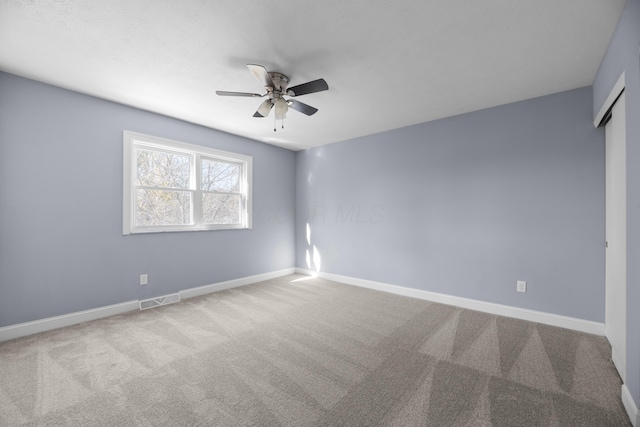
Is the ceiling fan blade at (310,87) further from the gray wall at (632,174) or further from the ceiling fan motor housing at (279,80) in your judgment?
the gray wall at (632,174)

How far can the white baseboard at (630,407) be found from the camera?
146 centimetres

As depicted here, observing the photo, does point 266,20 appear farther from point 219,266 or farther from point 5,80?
point 219,266

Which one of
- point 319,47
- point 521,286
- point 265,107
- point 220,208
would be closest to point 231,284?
point 220,208

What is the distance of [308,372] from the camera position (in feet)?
6.66

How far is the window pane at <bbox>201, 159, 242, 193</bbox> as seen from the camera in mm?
4184

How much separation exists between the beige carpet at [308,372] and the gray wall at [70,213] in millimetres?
429

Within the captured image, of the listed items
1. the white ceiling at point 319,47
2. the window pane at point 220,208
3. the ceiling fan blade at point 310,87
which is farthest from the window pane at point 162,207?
the ceiling fan blade at point 310,87

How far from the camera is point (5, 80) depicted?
8.26ft

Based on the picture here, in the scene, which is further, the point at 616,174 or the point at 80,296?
the point at 80,296

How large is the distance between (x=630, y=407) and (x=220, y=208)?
4696mm

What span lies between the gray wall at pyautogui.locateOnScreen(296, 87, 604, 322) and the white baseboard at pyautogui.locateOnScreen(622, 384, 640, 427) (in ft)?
4.52

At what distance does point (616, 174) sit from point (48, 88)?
552 cm

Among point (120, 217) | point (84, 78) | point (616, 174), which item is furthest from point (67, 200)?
point (616, 174)

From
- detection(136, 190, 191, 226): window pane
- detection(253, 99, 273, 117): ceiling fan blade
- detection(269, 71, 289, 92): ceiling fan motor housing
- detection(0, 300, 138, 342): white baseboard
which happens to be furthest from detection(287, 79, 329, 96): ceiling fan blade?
detection(0, 300, 138, 342): white baseboard
